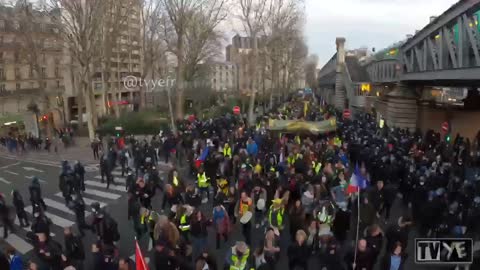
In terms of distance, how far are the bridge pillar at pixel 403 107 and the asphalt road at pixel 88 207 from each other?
1288cm

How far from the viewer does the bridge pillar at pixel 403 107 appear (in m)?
26.2

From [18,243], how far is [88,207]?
3.41 m

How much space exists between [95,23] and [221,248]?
23.0 metres

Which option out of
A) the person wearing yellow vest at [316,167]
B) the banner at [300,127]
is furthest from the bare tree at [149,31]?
the person wearing yellow vest at [316,167]

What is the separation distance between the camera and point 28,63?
121 feet

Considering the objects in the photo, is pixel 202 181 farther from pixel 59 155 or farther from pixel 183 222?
pixel 59 155

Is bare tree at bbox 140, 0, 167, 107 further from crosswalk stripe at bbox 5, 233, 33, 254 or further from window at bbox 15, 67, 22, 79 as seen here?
crosswalk stripe at bbox 5, 233, 33, 254

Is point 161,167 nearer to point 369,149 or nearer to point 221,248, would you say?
point 369,149

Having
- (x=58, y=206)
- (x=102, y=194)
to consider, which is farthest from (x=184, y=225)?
(x=102, y=194)

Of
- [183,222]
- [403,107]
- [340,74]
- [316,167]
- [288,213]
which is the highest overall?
[340,74]

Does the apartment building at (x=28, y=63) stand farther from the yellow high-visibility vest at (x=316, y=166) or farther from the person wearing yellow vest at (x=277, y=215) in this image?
the person wearing yellow vest at (x=277, y=215)

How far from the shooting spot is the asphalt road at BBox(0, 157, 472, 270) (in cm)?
1102

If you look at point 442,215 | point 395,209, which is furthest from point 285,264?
point 395,209

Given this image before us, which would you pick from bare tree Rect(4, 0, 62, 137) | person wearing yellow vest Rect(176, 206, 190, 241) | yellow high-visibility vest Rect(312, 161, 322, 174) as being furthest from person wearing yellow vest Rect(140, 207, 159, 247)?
bare tree Rect(4, 0, 62, 137)
